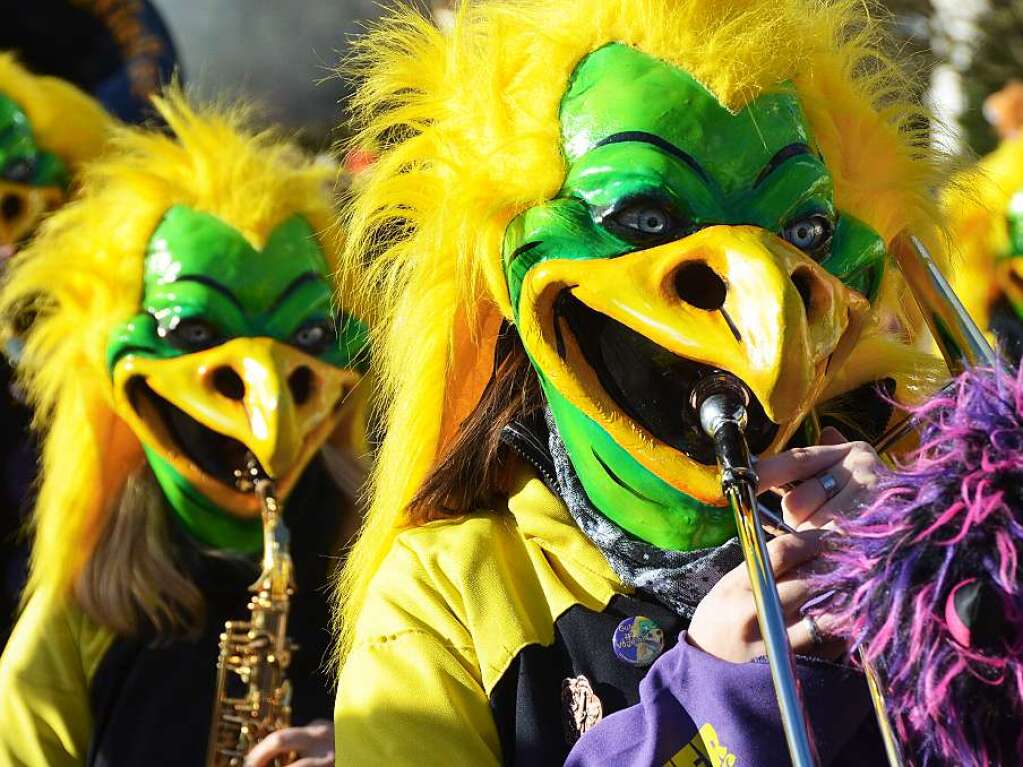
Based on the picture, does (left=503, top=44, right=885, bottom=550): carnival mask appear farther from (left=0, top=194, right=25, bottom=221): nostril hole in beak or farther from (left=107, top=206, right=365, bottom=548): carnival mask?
(left=0, top=194, right=25, bottom=221): nostril hole in beak

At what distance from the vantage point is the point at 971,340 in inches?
72.9

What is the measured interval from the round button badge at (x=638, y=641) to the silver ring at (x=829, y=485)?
316mm

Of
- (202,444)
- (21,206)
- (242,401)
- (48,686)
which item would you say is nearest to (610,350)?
(242,401)

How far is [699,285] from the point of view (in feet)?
6.23

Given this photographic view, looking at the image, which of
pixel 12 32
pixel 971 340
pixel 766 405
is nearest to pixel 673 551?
pixel 766 405

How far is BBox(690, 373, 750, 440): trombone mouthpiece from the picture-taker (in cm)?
180

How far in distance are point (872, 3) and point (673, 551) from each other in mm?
875

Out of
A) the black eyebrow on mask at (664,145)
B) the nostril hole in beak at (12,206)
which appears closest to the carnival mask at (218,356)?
the black eyebrow on mask at (664,145)

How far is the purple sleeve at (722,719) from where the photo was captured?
1.67m

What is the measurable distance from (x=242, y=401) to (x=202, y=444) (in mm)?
144

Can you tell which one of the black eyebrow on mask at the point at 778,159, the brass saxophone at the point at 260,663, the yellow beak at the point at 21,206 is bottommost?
the brass saxophone at the point at 260,663

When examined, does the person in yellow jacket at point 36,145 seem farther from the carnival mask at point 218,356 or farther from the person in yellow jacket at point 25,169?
the carnival mask at point 218,356

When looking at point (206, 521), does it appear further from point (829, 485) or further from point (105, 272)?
point (829, 485)

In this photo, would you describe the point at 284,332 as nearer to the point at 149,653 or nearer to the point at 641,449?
the point at 149,653
